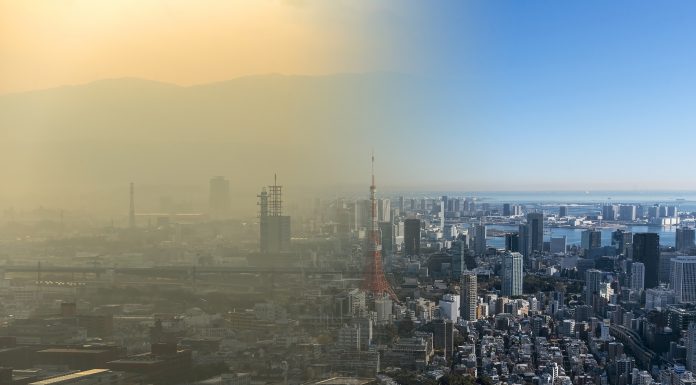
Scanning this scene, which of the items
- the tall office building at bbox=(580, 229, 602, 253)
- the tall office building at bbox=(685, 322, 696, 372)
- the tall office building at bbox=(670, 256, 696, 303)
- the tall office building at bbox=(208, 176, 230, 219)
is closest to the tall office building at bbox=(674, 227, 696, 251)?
the tall office building at bbox=(670, 256, 696, 303)

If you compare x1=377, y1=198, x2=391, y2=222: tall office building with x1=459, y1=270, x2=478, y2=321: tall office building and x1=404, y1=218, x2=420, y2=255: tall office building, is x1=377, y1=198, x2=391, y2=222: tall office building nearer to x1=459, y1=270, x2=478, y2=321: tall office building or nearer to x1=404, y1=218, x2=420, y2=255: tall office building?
x1=404, y1=218, x2=420, y2=255: tall office building

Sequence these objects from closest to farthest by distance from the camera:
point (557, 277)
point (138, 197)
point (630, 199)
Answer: point (138, 197) < point (557, 277) < point (630, 199)

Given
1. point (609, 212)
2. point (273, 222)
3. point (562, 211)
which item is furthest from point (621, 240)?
point (273, 222)

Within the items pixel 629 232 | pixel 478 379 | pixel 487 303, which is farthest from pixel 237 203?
pixel 629 232

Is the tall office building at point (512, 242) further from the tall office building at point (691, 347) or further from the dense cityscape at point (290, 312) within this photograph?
the tall office building at point (691, 347)

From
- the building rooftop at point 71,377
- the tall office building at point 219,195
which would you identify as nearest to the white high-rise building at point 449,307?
the tall office building at point 219,195

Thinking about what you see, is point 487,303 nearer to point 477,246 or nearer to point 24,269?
point 477,246
